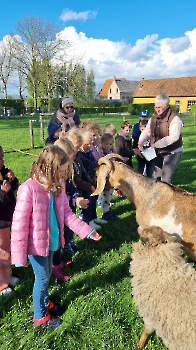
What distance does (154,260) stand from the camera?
214 centimetres

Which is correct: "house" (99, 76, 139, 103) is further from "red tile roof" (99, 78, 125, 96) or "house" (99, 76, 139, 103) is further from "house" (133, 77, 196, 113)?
"house" (133, 77, 196, 113)

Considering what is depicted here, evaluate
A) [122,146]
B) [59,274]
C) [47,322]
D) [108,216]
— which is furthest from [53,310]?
[122,146]

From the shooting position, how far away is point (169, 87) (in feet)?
170

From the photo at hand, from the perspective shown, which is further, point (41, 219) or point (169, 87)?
point (169, 87)

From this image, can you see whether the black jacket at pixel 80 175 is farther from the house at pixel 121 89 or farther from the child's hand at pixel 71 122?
the house at pixel 121 89

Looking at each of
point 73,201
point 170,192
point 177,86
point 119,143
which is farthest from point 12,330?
point 177,86

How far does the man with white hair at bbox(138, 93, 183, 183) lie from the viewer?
440cm

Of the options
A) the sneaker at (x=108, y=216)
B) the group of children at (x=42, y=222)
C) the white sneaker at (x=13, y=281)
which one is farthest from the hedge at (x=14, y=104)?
the white sneaker at (x=13, y=281)

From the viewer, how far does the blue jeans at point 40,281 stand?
8.14 feet

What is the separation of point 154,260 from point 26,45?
47100 millimetres

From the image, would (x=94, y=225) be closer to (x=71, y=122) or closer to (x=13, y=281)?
(x=13, y=281)

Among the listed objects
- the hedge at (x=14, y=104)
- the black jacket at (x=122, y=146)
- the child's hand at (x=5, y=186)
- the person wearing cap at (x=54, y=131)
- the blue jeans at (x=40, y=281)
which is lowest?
the blue jeans at (x=40, y=281)

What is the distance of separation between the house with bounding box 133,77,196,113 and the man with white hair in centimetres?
4935

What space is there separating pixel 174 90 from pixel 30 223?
54.5m
